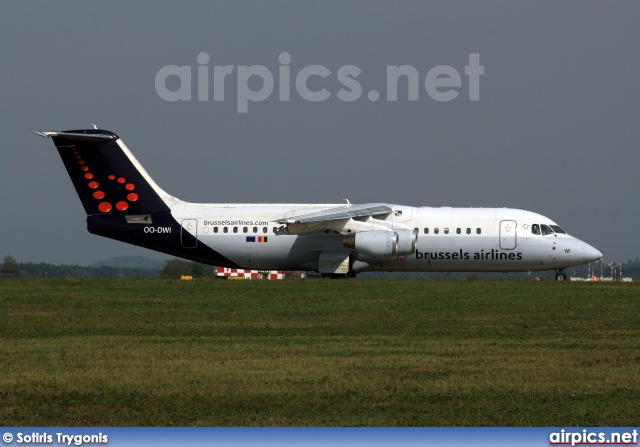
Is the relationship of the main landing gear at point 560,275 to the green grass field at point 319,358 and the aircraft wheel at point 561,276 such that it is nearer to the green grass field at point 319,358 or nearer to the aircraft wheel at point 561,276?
the aircraft wheel at point 561,276

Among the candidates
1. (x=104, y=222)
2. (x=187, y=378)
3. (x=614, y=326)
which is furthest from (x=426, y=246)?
(x=187, y=378)

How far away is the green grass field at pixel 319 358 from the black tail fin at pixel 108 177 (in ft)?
36.2

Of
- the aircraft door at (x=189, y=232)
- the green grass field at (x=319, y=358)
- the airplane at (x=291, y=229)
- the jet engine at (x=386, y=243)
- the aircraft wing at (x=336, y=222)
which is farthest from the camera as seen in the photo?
the aircraft door at (x=189, y=232)

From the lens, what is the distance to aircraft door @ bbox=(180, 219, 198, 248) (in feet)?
138

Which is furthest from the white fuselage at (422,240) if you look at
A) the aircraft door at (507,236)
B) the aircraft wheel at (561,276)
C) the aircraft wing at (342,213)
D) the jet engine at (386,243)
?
the jet engine at (386,243)

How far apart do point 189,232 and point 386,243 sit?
7.66 metres

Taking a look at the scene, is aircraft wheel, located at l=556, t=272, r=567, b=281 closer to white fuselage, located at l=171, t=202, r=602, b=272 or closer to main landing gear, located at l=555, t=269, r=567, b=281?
main landing gear, located at l=555, t=269, r=567, b=281

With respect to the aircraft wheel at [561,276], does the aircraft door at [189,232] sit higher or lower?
higher

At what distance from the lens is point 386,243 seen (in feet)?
130

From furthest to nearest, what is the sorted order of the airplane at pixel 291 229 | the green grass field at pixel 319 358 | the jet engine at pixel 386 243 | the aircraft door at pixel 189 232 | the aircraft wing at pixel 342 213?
1. the aircraft door at pixel 189 232
2. the airplane at pixel 291 229
3. the aircraft wing at pixel 342 213
4. the jet engine at pixel 386 243
5. the green grass field at pixel 319 358

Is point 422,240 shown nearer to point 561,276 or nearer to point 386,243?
point 386,243

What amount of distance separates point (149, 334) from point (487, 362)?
7529mm

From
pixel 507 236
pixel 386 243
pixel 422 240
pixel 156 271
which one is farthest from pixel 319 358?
pixel 156 271

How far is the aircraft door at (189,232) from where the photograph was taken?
138ft
